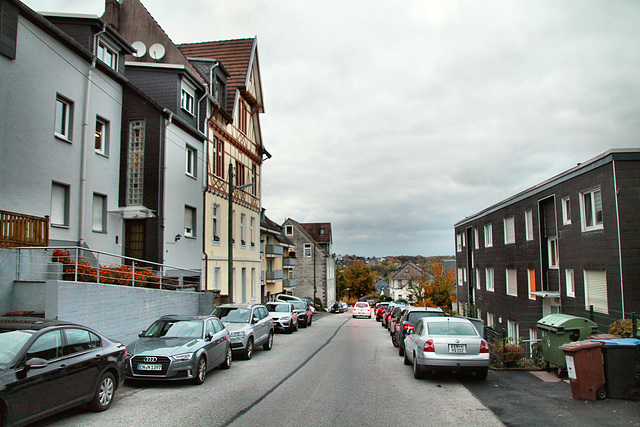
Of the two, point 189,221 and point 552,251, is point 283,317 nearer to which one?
point 189,221

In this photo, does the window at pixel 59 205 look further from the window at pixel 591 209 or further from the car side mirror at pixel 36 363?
the window at pixel 591 209

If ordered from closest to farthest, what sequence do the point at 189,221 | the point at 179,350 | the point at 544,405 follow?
1. the point at 544,405
2. the point at 179,350
3. the point at 189,221

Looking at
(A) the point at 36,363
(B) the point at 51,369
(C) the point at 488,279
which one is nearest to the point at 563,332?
(B) the point at 51,369

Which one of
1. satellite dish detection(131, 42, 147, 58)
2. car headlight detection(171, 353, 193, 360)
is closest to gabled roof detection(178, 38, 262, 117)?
satellite dish detection(131, 42, 147, 58)

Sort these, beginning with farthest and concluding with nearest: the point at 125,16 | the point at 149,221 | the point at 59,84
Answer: the point at 125,16, the point at 149,221, the point at 59,84

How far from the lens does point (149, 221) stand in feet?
66.6

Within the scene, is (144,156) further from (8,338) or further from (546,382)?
(546,382)

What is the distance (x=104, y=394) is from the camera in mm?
8117

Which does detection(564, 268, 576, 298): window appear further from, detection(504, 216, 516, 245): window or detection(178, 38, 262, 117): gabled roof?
detection(178, 38, 262, 117): gabled roof

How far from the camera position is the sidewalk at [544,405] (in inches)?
298

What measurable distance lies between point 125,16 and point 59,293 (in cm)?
A: 1960

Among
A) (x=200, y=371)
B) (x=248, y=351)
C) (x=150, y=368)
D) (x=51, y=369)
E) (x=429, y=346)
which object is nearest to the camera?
(x=51, y=369)

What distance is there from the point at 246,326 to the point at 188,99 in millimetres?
12987

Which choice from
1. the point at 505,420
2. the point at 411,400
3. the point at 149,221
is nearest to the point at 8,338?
the point at 411,400
